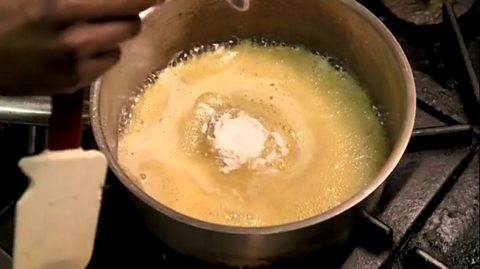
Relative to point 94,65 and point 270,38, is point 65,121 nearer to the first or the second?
point 94,65

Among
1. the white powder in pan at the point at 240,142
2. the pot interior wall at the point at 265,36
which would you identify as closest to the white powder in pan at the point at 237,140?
the white powder in pan at the point at 240,142

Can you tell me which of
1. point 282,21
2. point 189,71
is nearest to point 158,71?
point 189,71

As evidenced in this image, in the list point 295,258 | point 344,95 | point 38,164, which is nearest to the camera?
point 38,164

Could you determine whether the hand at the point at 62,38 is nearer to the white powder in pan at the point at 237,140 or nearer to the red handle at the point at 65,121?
the red handle at the point at 65,121

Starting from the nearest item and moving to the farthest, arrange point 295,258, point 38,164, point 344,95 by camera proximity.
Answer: point 38,164, point 295,258, point 344,95

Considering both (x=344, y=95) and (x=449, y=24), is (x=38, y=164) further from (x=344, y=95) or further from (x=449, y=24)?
(x=449, y=24)

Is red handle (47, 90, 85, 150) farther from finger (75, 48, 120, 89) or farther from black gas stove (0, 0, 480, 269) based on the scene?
black gas stove (0, 0, 480, 269)

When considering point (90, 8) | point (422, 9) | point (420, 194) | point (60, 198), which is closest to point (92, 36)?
point (90, 8)
